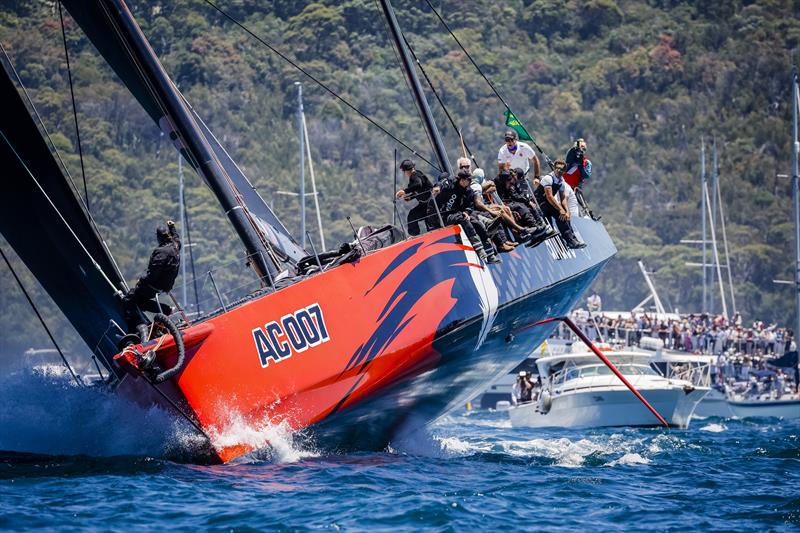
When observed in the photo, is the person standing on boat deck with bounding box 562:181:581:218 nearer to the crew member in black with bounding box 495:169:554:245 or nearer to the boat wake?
the crew member in black with bounding box 495:169:554:245

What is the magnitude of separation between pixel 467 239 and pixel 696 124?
74.5m

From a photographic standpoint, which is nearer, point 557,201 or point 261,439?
point 261,439

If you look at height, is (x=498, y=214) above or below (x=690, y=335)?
above

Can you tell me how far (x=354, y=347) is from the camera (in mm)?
12227

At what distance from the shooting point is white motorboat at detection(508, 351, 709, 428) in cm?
2472

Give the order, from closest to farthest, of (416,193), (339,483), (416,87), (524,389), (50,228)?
(339,483) < (50,228) < (416,193) < (416,87) < (524,389)

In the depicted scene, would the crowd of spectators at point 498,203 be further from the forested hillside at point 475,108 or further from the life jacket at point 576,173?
the forested hillside at point 475,108

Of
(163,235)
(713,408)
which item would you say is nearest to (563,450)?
(163,235)

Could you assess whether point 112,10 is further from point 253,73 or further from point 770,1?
point 770,1

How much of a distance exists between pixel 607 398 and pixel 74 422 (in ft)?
45.3

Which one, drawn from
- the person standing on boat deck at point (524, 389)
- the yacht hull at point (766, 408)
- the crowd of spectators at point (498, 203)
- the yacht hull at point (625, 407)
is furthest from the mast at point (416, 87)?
the yacht hull at point (766, 408)

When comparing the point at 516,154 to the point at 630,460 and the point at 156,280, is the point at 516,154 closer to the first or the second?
the point at 630,460

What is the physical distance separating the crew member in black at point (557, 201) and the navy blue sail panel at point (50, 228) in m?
5.23

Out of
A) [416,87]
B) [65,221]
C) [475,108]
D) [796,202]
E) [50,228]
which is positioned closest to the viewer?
[65,221]
